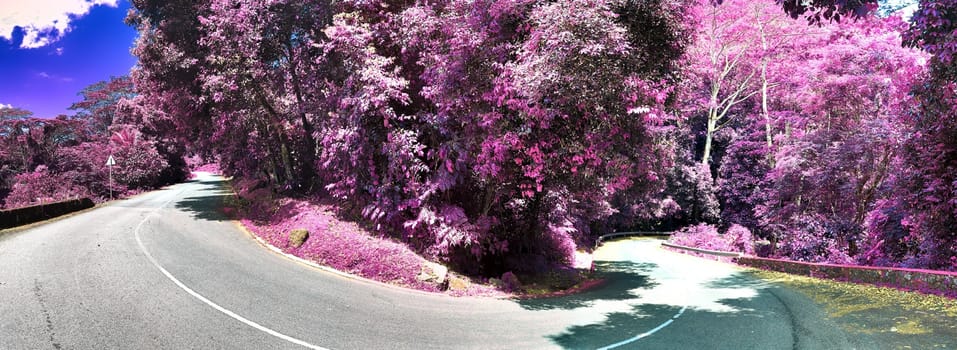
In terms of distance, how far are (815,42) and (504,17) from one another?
22.4 m

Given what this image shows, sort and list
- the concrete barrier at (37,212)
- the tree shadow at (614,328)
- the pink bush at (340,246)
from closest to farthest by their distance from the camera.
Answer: the tree shadow at (614,328) → the pink bush at (340,246) → the concrete barrier at (37,212)

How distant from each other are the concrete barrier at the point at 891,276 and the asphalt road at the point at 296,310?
1.63 metres

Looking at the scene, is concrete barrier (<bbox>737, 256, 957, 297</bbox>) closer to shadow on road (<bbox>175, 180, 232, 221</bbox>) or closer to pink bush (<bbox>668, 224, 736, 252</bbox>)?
pink bush (<bbox>668, 224, 736, 252</bbox>)

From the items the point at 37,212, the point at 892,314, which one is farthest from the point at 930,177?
the point at 37,212

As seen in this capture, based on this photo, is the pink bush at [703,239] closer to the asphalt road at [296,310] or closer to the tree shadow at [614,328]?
the asphalt road at [296,310]

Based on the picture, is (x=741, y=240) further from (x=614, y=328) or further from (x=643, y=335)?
(x=643, y=335)

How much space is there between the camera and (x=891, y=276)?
8.91 meters

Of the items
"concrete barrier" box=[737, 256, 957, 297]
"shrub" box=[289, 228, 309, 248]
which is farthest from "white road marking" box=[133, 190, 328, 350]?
"concrete barrier" box=[737, 256, 957, 297]

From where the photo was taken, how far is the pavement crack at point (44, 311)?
591 centimetres

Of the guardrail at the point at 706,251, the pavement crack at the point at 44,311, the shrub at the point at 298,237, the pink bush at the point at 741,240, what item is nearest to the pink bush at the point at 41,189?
the shrub at the point at 298,237

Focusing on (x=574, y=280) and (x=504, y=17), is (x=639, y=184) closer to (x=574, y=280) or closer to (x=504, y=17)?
(x=574, y=280)

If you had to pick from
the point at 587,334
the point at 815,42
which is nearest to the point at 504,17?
the point at 587,334

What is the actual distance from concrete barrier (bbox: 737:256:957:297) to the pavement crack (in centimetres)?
1428

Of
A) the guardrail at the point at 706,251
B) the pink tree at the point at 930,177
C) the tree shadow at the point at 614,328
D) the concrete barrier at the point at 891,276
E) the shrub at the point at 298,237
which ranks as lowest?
the tree shadow at the point at 614,328
